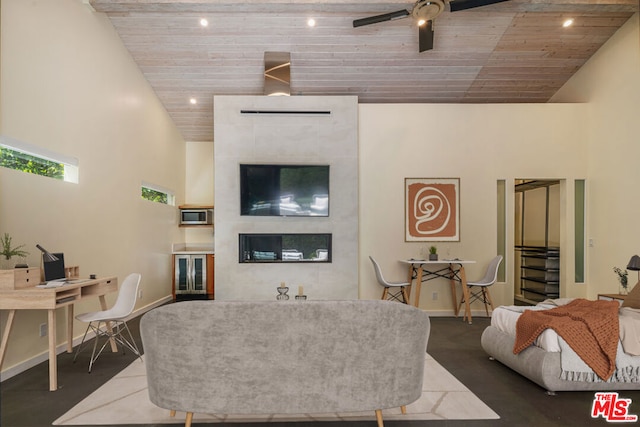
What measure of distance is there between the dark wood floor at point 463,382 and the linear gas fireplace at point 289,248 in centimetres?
218

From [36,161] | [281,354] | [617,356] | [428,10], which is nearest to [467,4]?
[428,10]

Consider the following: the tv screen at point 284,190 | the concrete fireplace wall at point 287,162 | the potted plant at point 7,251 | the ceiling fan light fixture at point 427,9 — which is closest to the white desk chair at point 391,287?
the concrete fireplace wall at point 287,162

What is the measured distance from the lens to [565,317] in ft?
9.66

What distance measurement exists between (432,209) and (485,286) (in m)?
1.30

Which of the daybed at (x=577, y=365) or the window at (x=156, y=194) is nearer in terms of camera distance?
the daybed at (x=577, y=365)

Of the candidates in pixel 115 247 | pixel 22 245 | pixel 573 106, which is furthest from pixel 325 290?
pixel 573 106

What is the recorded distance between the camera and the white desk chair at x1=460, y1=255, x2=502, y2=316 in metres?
5.33

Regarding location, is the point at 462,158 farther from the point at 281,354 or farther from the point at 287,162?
the point at 281,354

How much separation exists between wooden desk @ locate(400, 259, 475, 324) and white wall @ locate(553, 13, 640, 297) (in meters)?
1.96

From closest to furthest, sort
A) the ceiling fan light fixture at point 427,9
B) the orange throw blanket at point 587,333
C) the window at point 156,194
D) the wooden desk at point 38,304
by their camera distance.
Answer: the orange throw blanket at point 587,333, the wooden desk at point 38,304, the ceiling fan light fixture at point 427,9, the window at point 156,194

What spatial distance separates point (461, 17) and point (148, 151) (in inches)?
192

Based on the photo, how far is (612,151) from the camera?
5379 millimetres

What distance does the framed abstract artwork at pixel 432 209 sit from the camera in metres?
5.75

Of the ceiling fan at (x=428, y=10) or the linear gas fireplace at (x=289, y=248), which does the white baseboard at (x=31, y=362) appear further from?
the ceiling fan at (x=428, y=10)
